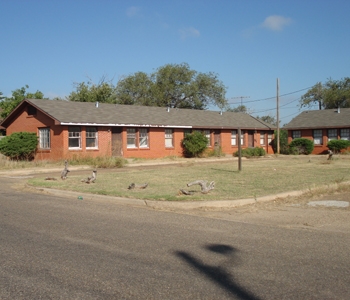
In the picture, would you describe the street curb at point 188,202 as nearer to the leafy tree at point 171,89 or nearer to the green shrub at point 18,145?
the green shrub at point 18,145

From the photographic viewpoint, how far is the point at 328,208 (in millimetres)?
11242

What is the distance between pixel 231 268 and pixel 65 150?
2331 cm

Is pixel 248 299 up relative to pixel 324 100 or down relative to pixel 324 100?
down

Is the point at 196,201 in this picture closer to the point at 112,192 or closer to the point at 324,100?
the point at 112,192

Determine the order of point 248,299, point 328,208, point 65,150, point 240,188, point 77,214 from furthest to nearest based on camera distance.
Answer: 1. point 65,150
2. point 240,188
3. point 328,208
4. point 77,214
5. point 248,299

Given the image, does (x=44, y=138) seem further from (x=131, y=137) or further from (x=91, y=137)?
(x=131, y=137)

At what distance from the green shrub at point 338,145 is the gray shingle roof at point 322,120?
1.78 meters

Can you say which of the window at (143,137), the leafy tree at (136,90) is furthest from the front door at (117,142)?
the leafy tree at (136,90)

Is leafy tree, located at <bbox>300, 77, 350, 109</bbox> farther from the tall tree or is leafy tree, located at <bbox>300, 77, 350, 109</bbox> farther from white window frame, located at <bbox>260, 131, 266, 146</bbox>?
white window frame, located at <bbox>260, 131, 266, 146</bbox>

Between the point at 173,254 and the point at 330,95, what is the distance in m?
72.3

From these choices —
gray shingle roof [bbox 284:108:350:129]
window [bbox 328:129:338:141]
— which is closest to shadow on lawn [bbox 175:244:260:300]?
gray shingle roof [bbox 284:108:350:129]

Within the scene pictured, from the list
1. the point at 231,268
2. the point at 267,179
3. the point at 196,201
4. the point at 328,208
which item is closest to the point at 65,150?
the point at 267,179

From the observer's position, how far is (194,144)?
3566 centimetres

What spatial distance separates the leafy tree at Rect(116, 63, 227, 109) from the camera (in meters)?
61.5
